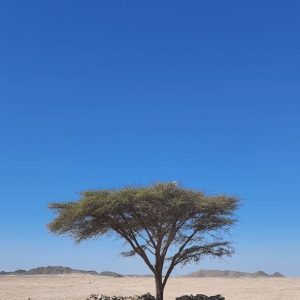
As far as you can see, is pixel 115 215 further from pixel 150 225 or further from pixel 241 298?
pixel 241 298

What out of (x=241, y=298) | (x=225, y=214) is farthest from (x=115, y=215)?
(x=241, y=298)

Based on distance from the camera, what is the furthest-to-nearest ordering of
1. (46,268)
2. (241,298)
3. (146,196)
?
(46,268) → (241,298) → (146,196)

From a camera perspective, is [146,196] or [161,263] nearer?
[146,196]

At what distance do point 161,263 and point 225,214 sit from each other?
17.1 ft

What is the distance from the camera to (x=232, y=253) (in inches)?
1380

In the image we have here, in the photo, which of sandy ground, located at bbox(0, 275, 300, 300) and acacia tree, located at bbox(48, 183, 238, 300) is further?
sandy ground, located at bbox(0, 275, 300, 300)

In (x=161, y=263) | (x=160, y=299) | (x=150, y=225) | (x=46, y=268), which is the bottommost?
(x=160, y=299)

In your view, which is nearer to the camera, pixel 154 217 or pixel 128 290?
pixel 154 217

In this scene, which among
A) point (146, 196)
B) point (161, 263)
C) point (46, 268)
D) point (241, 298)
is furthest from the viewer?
point (46, 268)

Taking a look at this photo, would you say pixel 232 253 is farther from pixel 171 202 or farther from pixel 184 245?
pixel 171 202

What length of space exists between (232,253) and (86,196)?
10.6m

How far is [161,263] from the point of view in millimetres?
33500

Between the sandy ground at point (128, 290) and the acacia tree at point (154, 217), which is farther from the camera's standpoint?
the sandy ground at point (128, 290)

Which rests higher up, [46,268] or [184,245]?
[46,268]
